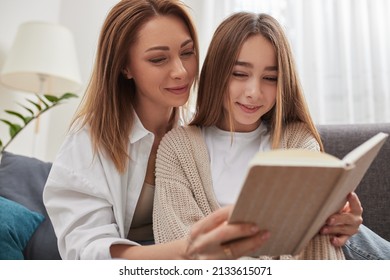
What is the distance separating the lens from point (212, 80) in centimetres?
125

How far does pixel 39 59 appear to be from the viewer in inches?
92.4

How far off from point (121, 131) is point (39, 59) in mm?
1269

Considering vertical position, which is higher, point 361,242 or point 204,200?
point 204,200

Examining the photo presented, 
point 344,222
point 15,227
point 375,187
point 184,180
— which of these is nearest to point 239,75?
point 184,180

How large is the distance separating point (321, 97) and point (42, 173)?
60.3 inches

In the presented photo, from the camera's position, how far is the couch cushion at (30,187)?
1.58m

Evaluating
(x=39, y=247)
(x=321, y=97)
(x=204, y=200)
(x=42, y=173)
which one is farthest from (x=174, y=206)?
(x=321, y=97)

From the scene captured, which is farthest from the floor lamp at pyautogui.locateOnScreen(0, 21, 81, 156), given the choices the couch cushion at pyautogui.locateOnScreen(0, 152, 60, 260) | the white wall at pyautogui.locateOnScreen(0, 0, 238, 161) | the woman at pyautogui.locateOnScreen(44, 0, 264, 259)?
the woman at pyautogui.locateOnScreen(44, 0, 264, 259)

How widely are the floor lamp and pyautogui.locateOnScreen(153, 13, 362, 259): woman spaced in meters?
1.30

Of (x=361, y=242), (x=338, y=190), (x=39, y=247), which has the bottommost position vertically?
(x=39, y=247)

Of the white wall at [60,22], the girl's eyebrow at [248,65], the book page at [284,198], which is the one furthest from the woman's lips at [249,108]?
the white wall at [60,22]

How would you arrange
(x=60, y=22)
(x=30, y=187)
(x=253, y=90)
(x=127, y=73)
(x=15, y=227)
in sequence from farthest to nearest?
1. (x=60, y=22)
2. (x=30, y=187)
3. (x=15, y=227)
4. (x=127, y=73)
5. (x=253, y=90)

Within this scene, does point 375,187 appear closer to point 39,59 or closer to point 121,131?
point 121,131
